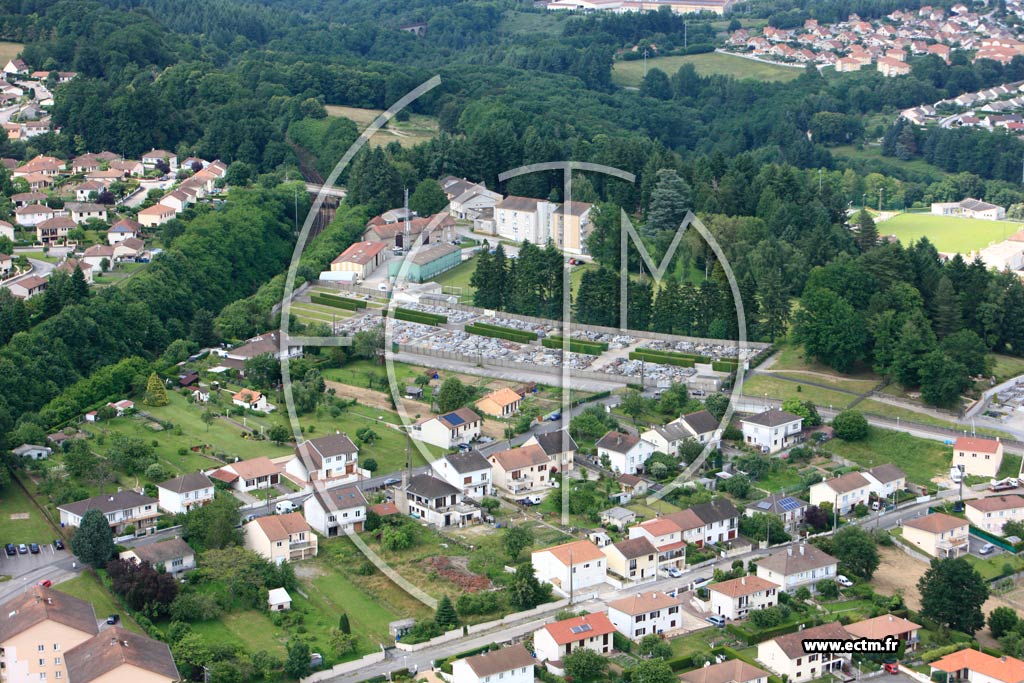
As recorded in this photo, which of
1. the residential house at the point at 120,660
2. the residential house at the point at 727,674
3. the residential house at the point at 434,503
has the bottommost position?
the residential house at the point at 434,503

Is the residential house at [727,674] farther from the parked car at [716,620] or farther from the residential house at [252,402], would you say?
the residential house at [252,402]

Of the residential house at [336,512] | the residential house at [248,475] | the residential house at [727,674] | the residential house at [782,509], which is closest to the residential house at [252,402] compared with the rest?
the residential house at [248,475]

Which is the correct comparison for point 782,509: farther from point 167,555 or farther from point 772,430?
point 167,555

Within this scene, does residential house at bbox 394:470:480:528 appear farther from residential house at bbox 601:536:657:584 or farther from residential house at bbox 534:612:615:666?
residential house at bbox 534:612:615:666

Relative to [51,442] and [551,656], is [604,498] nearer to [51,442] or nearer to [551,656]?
[551,656]

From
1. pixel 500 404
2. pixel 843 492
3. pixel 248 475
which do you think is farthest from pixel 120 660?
pixel 843 492

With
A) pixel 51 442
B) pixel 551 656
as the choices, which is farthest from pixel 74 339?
pixel 551 656
